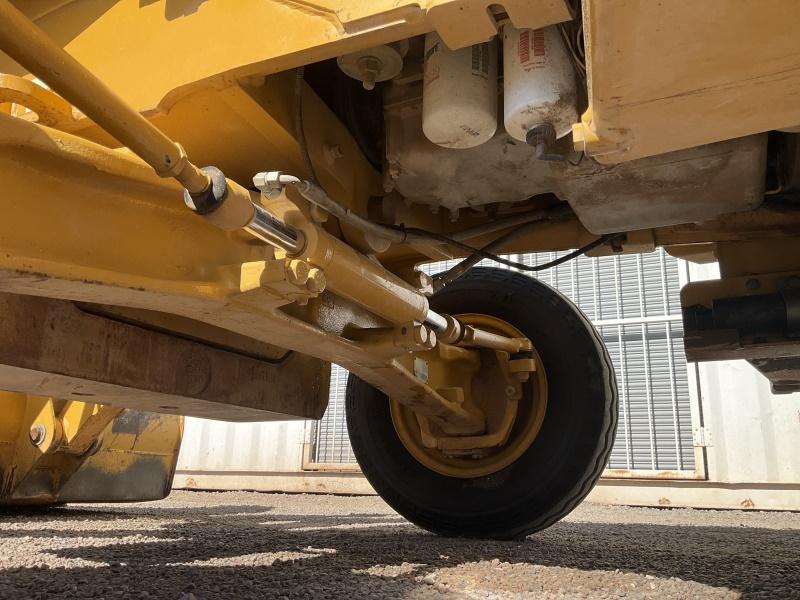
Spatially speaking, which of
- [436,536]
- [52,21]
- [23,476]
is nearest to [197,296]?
[52,21]

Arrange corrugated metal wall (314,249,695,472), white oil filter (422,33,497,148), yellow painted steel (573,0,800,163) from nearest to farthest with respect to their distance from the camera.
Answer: yellow painted steel (573,0,800,163), white oil filter (422,33,497,148), corrugated metal wall (314,249,695,472)

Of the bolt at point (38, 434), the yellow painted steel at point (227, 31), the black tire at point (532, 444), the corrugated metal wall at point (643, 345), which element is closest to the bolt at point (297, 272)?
the yellow painted steel at point (227, 31)

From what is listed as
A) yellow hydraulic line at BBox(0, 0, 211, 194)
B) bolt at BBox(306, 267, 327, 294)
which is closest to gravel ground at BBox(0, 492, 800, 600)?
bolt at BBox(306, 267, 327, 294)

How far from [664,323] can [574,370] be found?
161 inches

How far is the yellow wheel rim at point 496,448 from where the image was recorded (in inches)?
87.1

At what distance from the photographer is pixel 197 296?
1212mm

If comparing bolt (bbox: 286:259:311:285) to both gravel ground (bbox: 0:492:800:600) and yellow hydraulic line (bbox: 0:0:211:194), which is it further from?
gravel ground (bbox: 0:492:800:600)

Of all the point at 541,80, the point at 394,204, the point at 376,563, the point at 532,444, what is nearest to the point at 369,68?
the point at 541,80

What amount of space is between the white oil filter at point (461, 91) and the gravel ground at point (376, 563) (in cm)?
92

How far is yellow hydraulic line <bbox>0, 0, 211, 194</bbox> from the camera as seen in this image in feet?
2.55

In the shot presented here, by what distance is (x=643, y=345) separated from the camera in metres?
5.89

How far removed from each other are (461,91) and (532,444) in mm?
1373

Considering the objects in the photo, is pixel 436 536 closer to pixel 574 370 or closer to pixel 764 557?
pixel 574 370

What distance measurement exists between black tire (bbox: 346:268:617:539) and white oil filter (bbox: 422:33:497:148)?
1.20 m
